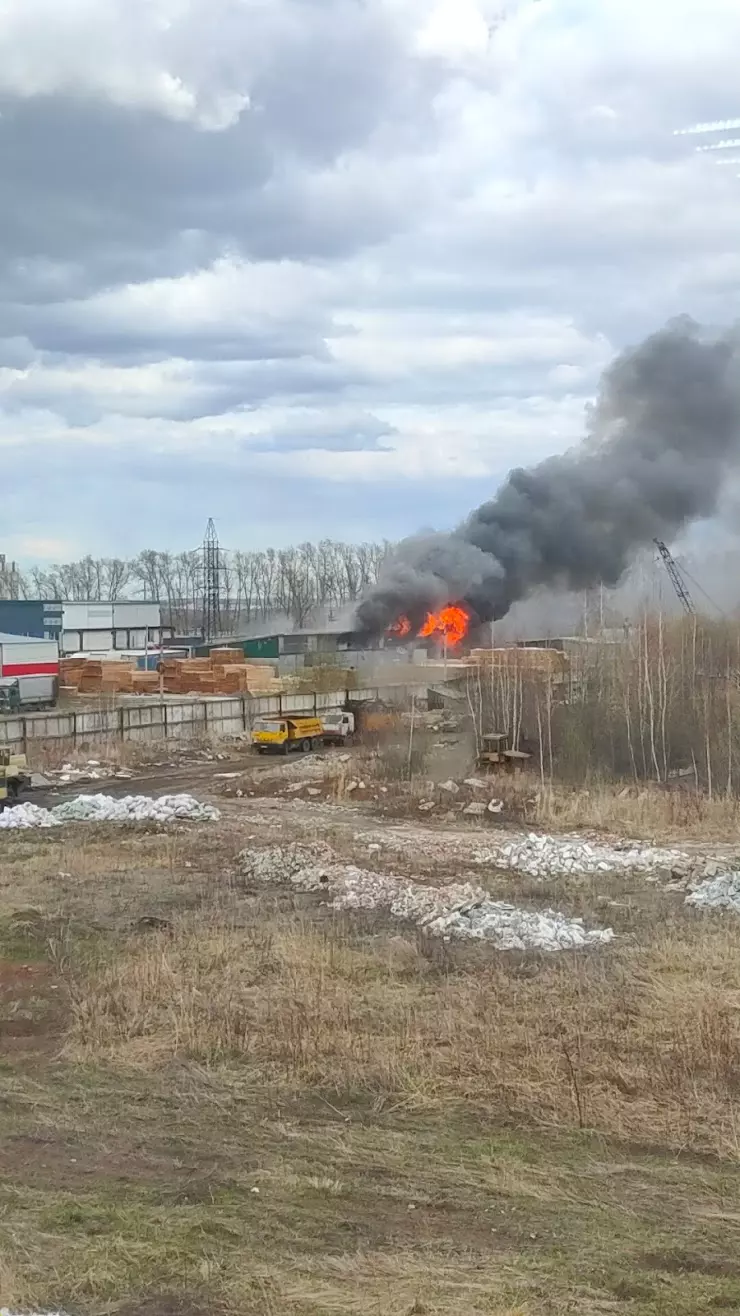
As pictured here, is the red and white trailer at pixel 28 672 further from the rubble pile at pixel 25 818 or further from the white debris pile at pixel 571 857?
the white debris pile at pixel 571 857

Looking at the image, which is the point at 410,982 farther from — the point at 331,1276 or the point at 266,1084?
the point at 331,1276

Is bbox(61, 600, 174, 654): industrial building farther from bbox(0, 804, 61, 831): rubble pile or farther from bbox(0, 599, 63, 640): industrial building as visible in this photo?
bbox(0, 804, 61, 831): rubble pile

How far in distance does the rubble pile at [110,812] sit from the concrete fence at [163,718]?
8.00m

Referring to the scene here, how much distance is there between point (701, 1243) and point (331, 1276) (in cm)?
221

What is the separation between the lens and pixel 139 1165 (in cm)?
746

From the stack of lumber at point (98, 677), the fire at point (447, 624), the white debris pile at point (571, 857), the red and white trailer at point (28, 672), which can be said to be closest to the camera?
the white debris pile at point (571, 857)

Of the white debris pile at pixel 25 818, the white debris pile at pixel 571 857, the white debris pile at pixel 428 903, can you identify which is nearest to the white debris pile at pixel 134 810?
the white debris pile at pixel 25 818

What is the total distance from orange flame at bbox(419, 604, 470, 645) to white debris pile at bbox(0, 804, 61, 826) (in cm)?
2395

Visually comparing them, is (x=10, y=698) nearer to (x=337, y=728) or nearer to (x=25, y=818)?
(x=337, y=728)

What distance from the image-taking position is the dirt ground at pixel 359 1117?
5902 mm

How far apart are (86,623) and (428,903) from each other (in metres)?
63.2

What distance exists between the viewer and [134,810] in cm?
2561

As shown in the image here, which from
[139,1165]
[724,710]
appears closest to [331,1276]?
[139,1165]

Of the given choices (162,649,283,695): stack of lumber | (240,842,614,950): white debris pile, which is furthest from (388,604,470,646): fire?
(240,842,614,950): white debris pile
